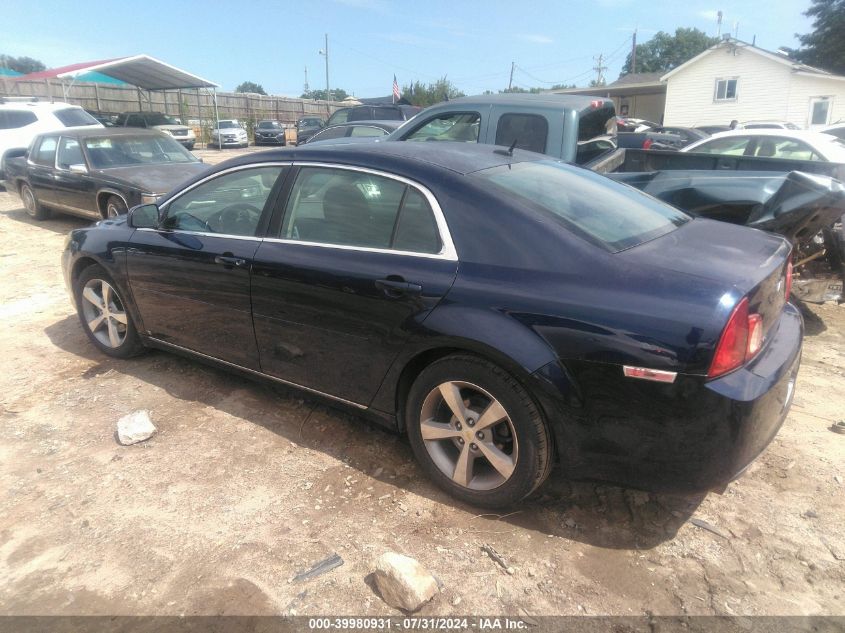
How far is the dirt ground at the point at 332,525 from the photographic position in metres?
2.36

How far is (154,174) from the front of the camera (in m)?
8.34

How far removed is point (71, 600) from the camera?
2.36 m

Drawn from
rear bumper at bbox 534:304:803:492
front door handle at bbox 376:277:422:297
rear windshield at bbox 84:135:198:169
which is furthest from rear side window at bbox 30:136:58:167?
rear bumper at bbox 534:304:803:492

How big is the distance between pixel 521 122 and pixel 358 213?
3344 mm

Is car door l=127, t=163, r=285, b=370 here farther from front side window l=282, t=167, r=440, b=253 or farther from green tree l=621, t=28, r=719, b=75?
green tree l=621, t=28, r=719, b=75

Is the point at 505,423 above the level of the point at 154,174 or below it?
below

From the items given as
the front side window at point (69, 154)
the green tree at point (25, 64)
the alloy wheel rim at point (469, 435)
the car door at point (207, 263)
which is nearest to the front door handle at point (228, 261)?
the car door at point (207, 263)

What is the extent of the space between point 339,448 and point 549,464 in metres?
1.28

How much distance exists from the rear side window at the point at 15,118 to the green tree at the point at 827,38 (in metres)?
50.3

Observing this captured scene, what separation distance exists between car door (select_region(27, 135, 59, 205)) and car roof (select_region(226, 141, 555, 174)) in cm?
766

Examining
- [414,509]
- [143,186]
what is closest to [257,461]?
[414,509]

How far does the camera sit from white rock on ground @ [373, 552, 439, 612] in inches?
89.2

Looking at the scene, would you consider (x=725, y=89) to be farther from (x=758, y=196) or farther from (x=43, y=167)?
(x=43, y=167)

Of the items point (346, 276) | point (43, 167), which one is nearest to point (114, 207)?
point (43, 167)
